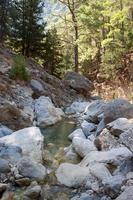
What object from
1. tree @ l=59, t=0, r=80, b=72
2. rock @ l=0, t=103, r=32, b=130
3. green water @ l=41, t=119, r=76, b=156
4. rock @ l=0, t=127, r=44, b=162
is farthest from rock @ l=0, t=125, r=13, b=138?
tree @ l=59, t=0, r=80, b=72

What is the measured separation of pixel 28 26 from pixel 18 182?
1642cm

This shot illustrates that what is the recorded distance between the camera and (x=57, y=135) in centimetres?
1078

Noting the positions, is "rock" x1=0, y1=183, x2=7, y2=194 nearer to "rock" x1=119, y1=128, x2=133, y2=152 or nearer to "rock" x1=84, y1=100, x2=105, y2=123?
"rock" x1=119, y1=128, x2=133, y2=152

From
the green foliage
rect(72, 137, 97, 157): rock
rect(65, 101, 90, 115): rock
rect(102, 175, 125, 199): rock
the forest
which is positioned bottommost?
rect(65, 101, 90, 115): rock

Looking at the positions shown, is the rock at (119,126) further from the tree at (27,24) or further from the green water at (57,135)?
the tree at (27,24)

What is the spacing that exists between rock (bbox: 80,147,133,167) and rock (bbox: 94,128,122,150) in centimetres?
47

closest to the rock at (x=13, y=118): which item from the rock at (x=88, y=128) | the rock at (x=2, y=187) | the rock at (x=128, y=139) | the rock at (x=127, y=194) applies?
the rock at (x=88, y=128)

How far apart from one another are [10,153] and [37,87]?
317 inches

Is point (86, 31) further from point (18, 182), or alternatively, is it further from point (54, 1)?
point (18, 182)

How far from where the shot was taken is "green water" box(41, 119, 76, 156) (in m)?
9.40

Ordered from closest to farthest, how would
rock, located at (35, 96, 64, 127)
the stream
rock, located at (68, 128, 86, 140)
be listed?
the stream < rock, located at (68, 128, 86, 140) < rock, located at (35, 96, 64, 127)

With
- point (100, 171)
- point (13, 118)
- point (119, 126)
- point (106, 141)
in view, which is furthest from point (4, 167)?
point (13, 118)

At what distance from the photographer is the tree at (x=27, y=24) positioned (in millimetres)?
21953

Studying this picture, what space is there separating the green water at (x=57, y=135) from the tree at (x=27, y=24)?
1010 centimetres
